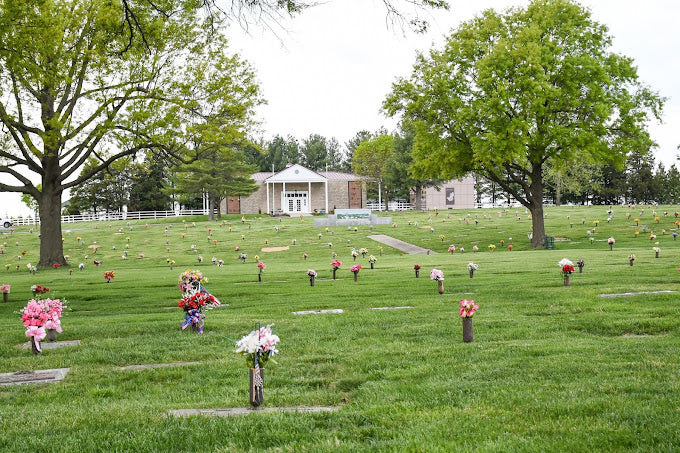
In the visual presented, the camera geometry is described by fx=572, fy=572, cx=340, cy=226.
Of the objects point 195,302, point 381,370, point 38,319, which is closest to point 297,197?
point 195,302

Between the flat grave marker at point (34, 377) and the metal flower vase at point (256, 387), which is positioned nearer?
the metal flower vase at point (256, 387)

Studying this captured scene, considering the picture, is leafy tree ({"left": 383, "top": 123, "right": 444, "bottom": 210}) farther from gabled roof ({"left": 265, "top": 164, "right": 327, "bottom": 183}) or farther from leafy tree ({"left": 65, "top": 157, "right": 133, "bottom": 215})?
leafy tree ({"left": 65, "top": 157, "right": 133, "bottom": 215})

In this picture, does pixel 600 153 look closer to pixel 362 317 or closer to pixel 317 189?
pixel 362 317

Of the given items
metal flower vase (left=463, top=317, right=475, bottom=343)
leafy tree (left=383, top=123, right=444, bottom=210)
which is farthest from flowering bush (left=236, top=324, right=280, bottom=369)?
leafy tree (left=383, top=123, right=444, bottom=210)

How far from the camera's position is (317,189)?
71500 mm

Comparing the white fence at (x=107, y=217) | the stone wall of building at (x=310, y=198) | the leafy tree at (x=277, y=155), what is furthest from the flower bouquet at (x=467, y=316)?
the leafy tree at (x=277, y=155)

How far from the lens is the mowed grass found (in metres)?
4.26

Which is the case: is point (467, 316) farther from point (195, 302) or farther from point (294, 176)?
point (294, 176)

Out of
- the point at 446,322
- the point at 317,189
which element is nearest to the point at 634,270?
the point at 446,322

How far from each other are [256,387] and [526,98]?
2683 cm

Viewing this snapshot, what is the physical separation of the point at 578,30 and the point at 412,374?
28898 mm

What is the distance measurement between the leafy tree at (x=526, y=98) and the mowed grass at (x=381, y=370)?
1491 cm

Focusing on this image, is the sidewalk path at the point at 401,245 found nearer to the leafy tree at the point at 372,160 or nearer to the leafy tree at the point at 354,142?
the leafy tree at the point at 372,160

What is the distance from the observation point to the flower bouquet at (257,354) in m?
5.07
